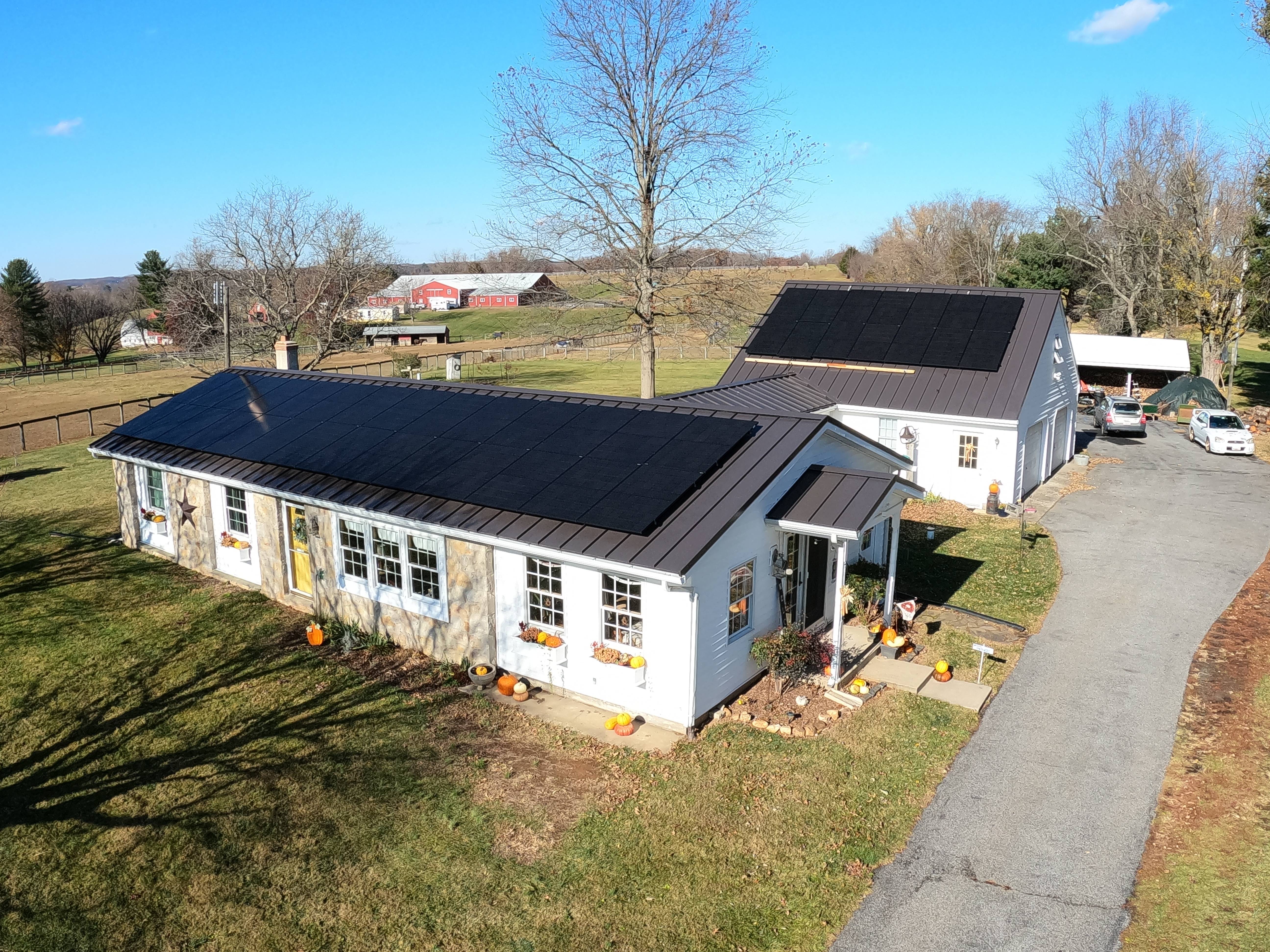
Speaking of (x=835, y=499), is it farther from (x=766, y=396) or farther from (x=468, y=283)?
(x=468, y=283)

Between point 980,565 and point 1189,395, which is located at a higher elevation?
point 1189,395

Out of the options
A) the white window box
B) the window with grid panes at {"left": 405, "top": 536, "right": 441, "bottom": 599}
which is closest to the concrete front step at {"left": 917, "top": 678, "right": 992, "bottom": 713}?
the white window box

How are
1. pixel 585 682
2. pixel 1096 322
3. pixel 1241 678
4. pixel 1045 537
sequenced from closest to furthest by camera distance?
pixel 585 682 → pixel 1241 678 → pixel 1045 537 → pixel 1096 322

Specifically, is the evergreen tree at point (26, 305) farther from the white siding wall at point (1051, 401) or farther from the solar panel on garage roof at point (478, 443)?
the white siding wall at point (1051, 401)

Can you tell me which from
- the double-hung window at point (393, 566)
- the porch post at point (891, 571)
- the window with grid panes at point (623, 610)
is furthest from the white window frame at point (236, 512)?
the porch post at point (891, 571)

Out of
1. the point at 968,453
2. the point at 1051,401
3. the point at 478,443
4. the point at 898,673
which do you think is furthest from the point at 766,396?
the point at 1051,401

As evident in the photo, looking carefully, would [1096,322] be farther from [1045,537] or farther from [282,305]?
[282,305]

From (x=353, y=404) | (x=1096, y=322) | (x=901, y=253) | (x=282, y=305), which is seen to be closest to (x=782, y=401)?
(x=353, y=404)
